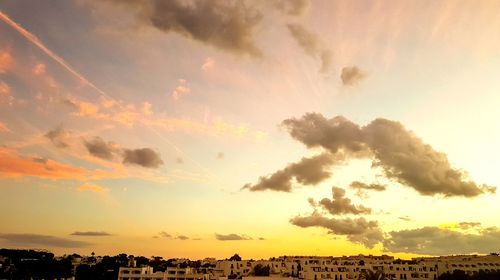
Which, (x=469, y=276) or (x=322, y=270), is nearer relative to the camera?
(x=469, y=276)

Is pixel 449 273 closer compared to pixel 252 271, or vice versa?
pixel 449 273

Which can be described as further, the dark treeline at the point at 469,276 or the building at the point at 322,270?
the building at the point at 322,270

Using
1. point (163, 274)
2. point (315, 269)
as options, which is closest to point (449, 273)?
point (315, 269)

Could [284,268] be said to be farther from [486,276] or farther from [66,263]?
[66,263]

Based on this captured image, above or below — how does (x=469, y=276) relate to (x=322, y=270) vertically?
below

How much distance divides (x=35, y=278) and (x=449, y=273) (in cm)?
16887

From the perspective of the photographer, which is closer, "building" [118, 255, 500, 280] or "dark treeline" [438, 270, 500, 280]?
"dark treeline" [438, 270, 500, 280]

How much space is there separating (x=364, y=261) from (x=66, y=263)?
450 feet

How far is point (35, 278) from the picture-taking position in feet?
563

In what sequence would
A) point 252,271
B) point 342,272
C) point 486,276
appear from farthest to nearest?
point 252,271 → point 342,272 → point 486,276

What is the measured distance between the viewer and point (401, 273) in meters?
165

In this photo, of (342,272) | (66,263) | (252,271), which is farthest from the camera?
(66,263)

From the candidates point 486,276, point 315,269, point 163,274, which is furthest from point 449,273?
point 163,274

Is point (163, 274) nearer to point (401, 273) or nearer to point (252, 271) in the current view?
point (252, 271)
